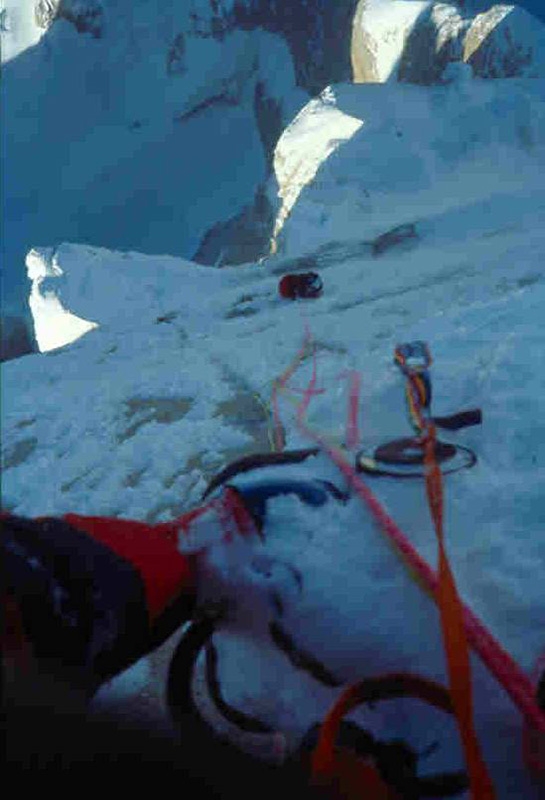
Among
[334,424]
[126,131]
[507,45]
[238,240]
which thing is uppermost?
[126,131]

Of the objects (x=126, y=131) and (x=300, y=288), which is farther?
(x=126, y=131)

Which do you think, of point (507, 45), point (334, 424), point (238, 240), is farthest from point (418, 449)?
point (238, 240)

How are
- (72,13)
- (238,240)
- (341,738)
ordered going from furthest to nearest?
1. (238,240)
2. (72,13)
3. (341,738)

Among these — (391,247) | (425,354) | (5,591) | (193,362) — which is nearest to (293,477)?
(5,591)

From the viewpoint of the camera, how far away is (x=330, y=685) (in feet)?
4.66

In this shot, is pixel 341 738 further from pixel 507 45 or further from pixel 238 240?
pixel 238 240

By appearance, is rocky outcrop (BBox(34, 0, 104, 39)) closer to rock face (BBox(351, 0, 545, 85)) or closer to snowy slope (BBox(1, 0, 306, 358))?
snowy slope (BBox(1, 0, 306, 358))

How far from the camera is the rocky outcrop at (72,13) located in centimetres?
2614

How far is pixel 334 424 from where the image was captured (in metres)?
2.66

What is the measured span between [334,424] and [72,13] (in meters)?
28.5

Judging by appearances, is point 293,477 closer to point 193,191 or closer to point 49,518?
point 49,518

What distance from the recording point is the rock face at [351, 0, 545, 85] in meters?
17.9

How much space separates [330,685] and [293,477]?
49cm

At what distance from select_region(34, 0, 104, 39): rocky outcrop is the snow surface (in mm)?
22191
